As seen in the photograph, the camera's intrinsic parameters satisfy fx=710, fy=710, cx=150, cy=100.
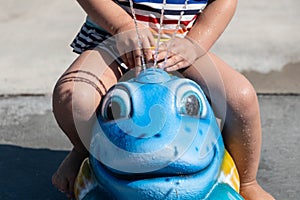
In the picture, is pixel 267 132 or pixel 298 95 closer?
pixel 267 132

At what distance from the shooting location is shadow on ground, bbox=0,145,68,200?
2264 mm

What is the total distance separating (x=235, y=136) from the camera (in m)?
1.84

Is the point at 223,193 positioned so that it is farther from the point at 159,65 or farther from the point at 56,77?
A: the point at 56,77

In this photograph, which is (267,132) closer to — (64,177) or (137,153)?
(64,177)

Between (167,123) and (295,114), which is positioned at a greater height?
(167,123)

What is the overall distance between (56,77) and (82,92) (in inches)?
52.0

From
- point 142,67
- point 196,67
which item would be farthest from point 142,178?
point 196,67

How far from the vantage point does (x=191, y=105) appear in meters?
1.54

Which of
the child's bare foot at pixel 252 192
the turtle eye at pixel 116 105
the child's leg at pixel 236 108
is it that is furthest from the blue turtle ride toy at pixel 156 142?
the child's bare foot at pixel 252 192

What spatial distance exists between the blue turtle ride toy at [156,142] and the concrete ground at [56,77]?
2.43 feet

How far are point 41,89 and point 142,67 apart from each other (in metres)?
1.32

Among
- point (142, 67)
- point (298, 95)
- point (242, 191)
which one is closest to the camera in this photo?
point (142, 67)

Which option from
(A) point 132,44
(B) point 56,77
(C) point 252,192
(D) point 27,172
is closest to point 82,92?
(A) point 132,44

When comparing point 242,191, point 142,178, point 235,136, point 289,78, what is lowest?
point 289,78
